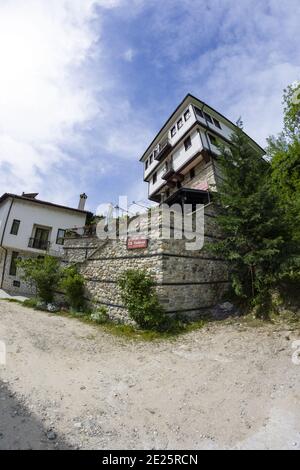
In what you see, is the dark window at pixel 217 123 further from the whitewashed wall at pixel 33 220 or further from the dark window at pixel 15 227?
the dark window at pixel 15 227

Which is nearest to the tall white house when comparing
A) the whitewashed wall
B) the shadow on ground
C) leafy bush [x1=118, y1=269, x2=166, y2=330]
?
leafy bush [x1=118, y1=269, x2=166, y2=330]

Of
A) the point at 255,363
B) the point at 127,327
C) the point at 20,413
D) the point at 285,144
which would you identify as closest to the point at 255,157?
the point at 285,144

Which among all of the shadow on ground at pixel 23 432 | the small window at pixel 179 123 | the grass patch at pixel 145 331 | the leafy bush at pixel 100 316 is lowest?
the shadow on ground at pixel 23 432

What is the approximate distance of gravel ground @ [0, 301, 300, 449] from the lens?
3.56m

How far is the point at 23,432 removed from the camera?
3.54 meters

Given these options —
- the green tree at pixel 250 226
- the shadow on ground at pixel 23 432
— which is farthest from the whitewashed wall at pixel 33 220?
the shadow on ground at pixel 23 432

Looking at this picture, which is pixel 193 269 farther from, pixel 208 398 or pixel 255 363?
pixel 208 398

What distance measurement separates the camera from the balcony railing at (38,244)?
20.0m

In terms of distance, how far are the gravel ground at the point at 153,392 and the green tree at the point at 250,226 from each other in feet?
6.59

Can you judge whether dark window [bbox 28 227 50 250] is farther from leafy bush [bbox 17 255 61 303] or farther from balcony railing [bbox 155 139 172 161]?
balcony railing [bbox 155 139 172 161]

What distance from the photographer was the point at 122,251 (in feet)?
35.8

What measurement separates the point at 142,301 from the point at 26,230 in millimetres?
15681

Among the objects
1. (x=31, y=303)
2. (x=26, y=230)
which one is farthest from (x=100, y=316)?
(x=26, y=230)

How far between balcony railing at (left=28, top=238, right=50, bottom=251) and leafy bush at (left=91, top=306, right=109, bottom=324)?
1163 centimetres
